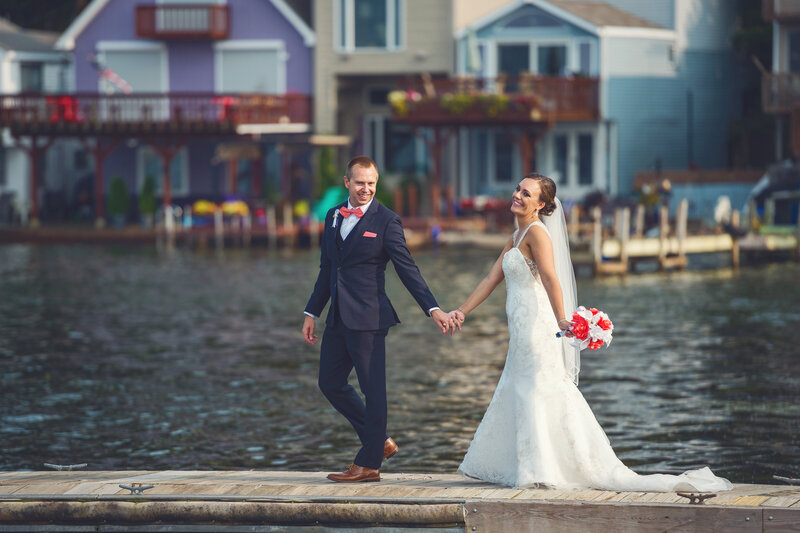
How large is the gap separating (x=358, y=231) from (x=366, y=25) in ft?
139

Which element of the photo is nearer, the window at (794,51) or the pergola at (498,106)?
the pergola at (498,106)

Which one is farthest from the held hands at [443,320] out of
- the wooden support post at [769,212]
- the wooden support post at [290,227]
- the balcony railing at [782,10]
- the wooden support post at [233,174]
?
the wooden support post at [233,174]

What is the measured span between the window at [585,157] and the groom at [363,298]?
39318mm

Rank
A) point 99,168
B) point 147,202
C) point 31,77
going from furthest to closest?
point 31,77 < point 99,168 < point 147,202

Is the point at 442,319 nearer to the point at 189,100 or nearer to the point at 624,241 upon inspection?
the point at 624,241

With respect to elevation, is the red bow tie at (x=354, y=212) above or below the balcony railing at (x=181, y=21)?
below

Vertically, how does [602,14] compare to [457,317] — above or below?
above

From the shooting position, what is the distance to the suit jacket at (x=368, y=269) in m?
9.86

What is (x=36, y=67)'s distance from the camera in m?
56.3

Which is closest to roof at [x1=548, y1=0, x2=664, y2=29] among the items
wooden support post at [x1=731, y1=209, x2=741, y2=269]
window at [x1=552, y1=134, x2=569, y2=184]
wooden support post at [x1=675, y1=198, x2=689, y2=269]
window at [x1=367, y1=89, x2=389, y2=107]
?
window at [x1=552, y1=134, x2=569, y2=184]

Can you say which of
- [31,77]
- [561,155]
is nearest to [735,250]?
[561,155]

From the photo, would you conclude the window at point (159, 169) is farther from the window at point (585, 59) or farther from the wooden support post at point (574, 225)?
the wooden support post at point (574, 225)

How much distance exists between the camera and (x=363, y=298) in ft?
32.5

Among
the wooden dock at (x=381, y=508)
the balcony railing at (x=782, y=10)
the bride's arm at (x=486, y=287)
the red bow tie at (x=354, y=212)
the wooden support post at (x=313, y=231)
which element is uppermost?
the balcony railing at (x=782, y=10)
